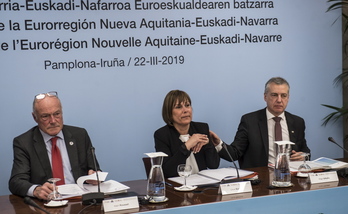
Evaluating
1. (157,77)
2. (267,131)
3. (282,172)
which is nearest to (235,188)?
(282,172)

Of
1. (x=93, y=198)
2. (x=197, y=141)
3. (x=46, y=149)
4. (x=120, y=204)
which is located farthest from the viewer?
(x=197, y=141)

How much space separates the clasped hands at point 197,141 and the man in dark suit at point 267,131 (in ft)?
2.31

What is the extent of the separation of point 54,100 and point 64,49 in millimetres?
1102

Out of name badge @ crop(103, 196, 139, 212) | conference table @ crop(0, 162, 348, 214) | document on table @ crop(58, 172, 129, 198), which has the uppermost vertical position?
document on table @ crop(58, 172, 129, 198)

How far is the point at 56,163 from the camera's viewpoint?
3.84 m

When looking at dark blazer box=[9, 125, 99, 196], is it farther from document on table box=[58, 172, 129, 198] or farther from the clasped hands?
the clasped hands

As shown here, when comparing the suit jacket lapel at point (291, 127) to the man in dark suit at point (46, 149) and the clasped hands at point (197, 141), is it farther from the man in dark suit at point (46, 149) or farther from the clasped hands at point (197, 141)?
the man in dark suit at point (46, 149)

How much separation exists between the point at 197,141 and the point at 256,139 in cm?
93

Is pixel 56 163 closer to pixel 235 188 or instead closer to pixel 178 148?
pixel 178 148

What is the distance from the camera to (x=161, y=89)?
520 cm

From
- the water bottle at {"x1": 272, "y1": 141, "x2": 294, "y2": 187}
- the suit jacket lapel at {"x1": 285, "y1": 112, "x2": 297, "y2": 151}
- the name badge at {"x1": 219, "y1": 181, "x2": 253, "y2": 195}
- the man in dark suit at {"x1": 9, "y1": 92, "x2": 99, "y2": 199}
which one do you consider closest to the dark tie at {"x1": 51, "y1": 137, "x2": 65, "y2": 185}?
the man in dark suit at {"x1": 9, "y1": 92, "x2": 99, "y2": 199}

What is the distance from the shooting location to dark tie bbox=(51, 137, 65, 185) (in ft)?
12.5

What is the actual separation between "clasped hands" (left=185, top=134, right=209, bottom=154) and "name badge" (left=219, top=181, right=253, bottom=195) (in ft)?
2.25

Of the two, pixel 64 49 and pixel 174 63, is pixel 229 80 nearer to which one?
pixel 174 63
